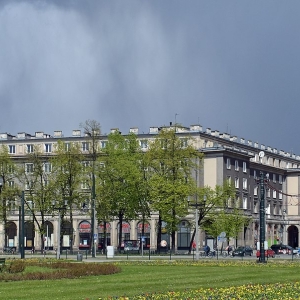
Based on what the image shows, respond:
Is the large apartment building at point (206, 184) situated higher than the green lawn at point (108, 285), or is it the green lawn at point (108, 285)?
the large apartment building at point (206, 184)

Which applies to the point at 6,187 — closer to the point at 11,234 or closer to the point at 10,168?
the point at 10,168

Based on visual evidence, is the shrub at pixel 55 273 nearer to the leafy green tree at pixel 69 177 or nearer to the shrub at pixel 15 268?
the shrub at pixel 15 268

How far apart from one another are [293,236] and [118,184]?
232ft

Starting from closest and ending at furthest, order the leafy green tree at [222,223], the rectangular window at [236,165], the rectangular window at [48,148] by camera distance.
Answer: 1. the leafy green tree at [222,223]
2. the rectangular window at [236,165]
3. the rectangular window at [48,148]

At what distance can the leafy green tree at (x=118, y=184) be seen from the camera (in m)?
98.2

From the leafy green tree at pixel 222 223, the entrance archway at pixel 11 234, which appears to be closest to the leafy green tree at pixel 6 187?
the entrance archway at pixel 11 234

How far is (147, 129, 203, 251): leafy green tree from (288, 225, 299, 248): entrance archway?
62.2 metres

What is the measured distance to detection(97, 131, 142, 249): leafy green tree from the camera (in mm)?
98188

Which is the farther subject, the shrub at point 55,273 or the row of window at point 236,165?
the row of window at point 236,165

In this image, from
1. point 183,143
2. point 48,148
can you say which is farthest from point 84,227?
point 183,143

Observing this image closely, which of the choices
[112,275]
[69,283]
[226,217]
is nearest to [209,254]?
[226,217]

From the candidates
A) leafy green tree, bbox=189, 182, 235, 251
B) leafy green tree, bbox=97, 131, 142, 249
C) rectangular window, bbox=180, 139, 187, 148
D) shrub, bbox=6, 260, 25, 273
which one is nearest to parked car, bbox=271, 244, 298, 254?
leafy green tree, bbox=189, 182, 235, 251

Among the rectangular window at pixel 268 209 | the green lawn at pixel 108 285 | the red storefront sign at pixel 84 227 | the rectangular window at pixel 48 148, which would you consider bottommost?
the green lawn at pixel 108 285

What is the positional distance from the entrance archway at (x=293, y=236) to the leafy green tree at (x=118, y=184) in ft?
216
